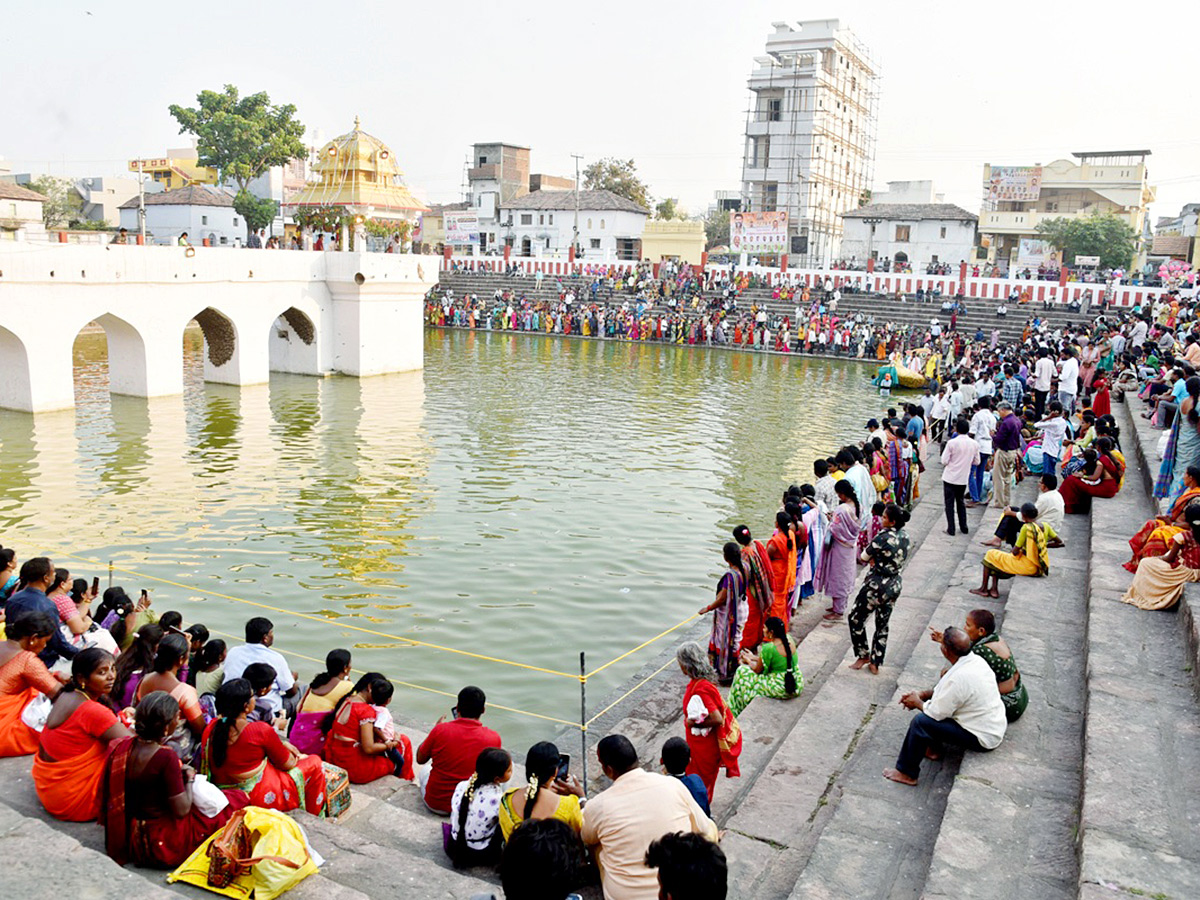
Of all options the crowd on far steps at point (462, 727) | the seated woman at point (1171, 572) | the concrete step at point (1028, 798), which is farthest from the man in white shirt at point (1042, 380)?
the concrete step at point (1028, 798)

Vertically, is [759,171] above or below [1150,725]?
above

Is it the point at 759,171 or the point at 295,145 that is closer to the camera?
the point at 295,145

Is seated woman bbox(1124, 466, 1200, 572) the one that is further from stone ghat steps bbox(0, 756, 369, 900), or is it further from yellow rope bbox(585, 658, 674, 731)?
stone ghat steps bbox(0, 756, 369, 900)

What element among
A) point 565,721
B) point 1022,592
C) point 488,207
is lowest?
point 565,721

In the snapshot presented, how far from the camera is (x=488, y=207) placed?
2285 inches

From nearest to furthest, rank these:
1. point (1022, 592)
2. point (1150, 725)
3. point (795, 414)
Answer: point (1150, 725)
point (1022, 592)
point (795, 414)

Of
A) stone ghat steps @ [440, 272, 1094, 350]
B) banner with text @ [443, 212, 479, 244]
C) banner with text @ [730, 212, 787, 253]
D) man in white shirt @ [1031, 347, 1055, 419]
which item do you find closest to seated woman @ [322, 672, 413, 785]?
man in white shirt @ [1031, 347, 1055, 419]

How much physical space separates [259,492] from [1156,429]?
39.5ft

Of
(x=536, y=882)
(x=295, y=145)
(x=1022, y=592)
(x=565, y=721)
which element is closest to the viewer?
(x=536, y=882)

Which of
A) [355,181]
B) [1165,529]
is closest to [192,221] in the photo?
[355,181]

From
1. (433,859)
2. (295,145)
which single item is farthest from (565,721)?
(295,145)

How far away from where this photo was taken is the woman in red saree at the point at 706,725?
16.2 ft

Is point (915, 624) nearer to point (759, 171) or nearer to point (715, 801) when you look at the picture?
point (715, 801)

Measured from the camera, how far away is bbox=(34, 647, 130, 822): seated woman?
4.40 meters
